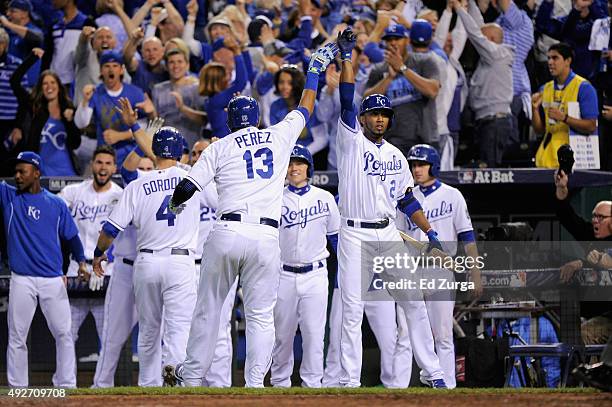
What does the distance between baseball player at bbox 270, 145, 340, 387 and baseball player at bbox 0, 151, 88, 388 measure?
1.79 meters

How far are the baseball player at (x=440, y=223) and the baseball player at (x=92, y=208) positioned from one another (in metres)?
2.68

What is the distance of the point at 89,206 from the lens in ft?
34.9

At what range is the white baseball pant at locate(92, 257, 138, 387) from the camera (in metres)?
9.41

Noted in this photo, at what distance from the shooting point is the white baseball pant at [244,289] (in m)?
7.56

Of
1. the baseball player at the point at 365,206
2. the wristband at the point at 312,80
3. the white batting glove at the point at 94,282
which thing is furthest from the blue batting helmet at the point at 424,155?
the white batting glove at the point at 94,282

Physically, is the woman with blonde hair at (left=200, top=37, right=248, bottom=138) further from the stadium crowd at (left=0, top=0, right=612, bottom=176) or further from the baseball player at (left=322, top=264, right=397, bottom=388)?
the baseball player at (left=322, top=264, right=397, bottom=388)

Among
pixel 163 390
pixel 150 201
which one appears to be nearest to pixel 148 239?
pixel 150 201

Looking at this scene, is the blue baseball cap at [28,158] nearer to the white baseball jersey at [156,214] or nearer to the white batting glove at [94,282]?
the white batting glove at [94,282]

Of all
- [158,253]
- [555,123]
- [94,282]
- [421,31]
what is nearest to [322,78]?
[421,31]

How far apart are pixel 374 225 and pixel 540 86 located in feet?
16.1

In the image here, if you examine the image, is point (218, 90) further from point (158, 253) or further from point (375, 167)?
point (375, 167)

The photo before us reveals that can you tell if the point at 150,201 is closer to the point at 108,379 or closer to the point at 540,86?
the point at 108,379

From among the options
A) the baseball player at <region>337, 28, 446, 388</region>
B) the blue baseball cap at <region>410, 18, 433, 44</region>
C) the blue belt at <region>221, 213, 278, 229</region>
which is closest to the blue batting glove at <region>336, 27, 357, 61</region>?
the baseball player at <region>337, 28, 446, 388</region>

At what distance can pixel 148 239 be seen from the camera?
8992 mm
